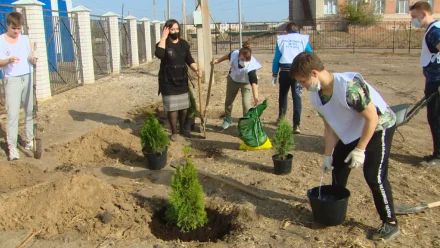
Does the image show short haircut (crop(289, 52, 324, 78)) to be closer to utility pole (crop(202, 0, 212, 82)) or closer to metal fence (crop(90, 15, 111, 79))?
utility pole (crop(202, 0, 212, 82))

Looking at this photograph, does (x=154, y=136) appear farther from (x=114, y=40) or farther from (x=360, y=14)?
(x=360, y=14)

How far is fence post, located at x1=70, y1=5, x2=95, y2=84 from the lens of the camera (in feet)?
42.7

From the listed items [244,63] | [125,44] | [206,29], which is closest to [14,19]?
[244,63]

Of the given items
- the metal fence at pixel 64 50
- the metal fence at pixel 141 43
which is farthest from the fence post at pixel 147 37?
the metal fence at pixel 64 50

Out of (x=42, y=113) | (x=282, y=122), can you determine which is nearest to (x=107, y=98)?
(x=42, y=113)

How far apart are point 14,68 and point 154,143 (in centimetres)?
213

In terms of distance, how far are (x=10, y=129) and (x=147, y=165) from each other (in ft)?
6.27

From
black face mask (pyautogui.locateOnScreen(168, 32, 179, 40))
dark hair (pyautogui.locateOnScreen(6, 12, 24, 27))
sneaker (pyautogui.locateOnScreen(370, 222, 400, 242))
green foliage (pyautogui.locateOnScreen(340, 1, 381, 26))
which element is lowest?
sneaker (pyautogui.locateOnScreen(370, 222, 400, 242))

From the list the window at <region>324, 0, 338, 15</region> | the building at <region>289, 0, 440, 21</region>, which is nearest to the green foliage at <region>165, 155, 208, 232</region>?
the building at <region>289, 0, 440, 21</region>

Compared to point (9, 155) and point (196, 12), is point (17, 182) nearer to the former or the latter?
point (9, 155)

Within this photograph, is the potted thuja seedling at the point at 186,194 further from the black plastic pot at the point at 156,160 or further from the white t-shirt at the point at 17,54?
the white t-shirt at the point at 17,54

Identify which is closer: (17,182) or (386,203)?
(386,203)

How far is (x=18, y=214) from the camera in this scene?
13.3 feet

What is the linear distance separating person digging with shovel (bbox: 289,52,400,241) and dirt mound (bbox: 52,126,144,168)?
3.16 metres
